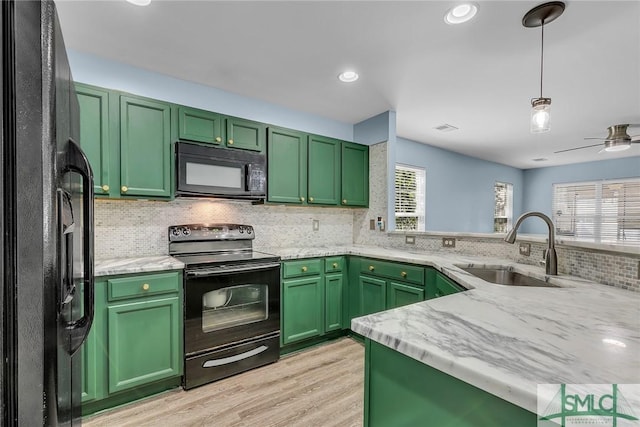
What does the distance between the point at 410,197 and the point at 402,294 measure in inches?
97.8

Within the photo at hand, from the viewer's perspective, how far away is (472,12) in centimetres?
172

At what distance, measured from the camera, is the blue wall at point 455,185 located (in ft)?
15.8

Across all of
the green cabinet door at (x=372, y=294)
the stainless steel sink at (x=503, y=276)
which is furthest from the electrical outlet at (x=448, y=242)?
the green cabinet door at (x=372, y=294)

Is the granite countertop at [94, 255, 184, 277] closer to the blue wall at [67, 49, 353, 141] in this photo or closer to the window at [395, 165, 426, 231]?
the blue wall at [67, 49, 353, 141]

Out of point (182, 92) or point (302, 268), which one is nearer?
point (182, 92)

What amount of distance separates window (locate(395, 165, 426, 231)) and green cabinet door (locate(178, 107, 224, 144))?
287 centimetres

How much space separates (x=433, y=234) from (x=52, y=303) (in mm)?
2827

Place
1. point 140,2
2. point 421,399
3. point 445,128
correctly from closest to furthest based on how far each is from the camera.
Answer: point 421,399
point 140,2
point 445,128

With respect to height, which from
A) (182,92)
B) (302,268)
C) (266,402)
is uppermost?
(182,92)

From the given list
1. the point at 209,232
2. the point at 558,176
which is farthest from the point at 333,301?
the point at 558,176

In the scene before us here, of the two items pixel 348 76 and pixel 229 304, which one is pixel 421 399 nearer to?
pixel 229 304

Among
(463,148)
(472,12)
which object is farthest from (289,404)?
(463,148)

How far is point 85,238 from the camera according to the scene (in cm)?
101

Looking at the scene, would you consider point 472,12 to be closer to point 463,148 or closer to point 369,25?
point 369,25
